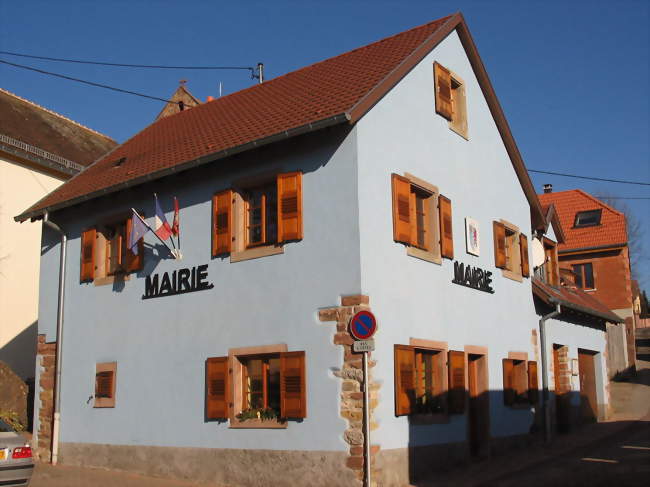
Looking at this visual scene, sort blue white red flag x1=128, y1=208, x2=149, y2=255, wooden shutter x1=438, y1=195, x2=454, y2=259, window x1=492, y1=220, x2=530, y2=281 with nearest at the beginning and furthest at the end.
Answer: wooden shutter x1=438, y1=195, x2=454, y2=259 < blue white red flag x1=128, y1=208, x2=149, y2=255 < window x1=492, y1=220, x2=530, y2=281

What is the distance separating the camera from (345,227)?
39.8ft

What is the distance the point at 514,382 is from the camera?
1716cm

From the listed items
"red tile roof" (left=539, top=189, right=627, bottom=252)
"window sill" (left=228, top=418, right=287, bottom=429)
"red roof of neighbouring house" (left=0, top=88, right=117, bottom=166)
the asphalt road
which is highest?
"red roof of neighbouring house" (left=0, top=88, right=117, bottom=166)

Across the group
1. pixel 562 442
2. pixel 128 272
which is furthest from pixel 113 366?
pixel 562 442

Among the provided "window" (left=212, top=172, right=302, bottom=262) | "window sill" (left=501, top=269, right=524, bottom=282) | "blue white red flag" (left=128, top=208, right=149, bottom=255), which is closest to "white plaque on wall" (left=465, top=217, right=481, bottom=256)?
"window sill" (left=501, top=269, right=524, bottom=282)

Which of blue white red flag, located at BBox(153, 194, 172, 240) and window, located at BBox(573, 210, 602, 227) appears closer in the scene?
blue white red flag, located at BBox(153, 194, 172, 240)

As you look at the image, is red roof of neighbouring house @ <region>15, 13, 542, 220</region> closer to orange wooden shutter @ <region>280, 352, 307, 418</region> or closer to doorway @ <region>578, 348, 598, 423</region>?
orange wooden shutter @ <region>280, 352, 307, 418</region>

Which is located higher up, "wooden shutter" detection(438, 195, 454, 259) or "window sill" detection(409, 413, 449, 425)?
"wooden shutter" detection(438, 195, 454, 259)

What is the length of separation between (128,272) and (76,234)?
2.19m

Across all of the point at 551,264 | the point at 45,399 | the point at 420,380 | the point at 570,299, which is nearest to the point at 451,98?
the point at 420,380

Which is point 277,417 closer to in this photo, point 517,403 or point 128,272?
point 128,272

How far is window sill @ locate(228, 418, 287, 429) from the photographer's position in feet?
40.3

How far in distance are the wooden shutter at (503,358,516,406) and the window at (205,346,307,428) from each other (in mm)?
5866

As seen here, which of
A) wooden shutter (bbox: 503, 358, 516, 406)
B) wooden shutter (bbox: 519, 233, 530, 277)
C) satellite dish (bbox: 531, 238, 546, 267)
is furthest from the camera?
satellite dish (bbox: 531, 238, 546, 267)
